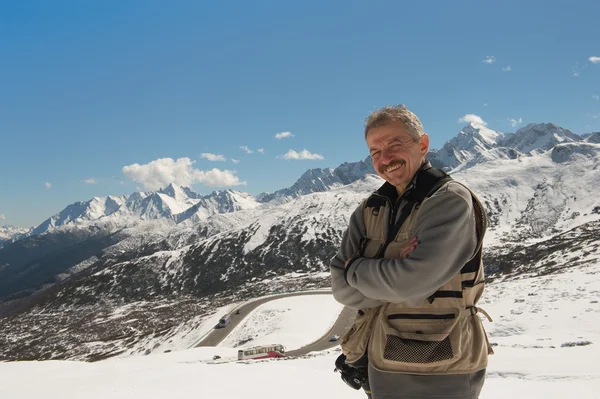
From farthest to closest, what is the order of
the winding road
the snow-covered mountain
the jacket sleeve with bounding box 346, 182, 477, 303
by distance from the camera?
the snow-covered mountain
the winding road
the jacket sleeve with bounding box 346, 182, 477, 303

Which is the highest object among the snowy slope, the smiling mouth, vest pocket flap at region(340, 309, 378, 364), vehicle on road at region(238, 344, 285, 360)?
the smiling mouth

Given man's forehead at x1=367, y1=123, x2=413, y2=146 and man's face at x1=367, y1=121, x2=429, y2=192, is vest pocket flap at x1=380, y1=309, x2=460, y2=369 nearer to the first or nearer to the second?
man's face at x1=367, y1=121, x2=429, y2=192

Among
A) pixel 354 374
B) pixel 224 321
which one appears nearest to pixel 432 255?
pixel 354 374

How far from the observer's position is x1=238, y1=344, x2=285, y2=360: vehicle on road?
1226 inches

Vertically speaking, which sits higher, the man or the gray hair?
the gray hair

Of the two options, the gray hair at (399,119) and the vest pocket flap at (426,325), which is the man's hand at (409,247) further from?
the gray hair at (399,119)

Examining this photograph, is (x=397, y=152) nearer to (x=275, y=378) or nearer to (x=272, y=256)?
(x=275, y=378)

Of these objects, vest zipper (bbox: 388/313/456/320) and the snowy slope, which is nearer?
vest zipper (bbox: 388/313/456/320)

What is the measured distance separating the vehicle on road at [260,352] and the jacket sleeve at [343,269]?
29.6 m

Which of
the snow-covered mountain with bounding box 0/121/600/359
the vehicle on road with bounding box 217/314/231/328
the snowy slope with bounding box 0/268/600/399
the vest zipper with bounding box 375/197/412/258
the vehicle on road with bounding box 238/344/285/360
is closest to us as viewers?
the vest zipper with bounding box 375/197/412/258

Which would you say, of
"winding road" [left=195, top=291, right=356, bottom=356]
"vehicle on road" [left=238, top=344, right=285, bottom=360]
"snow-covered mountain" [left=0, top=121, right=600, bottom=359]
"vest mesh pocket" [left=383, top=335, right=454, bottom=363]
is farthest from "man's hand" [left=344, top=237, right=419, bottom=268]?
"snow-covered mountain" [left=0, top=121, right=600, bottom=359]

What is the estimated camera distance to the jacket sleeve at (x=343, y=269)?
300cm

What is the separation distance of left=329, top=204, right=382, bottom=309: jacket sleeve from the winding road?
38.2 m

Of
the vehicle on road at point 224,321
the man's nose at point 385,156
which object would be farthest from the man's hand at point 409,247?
the vehicle on road at point 224,321
